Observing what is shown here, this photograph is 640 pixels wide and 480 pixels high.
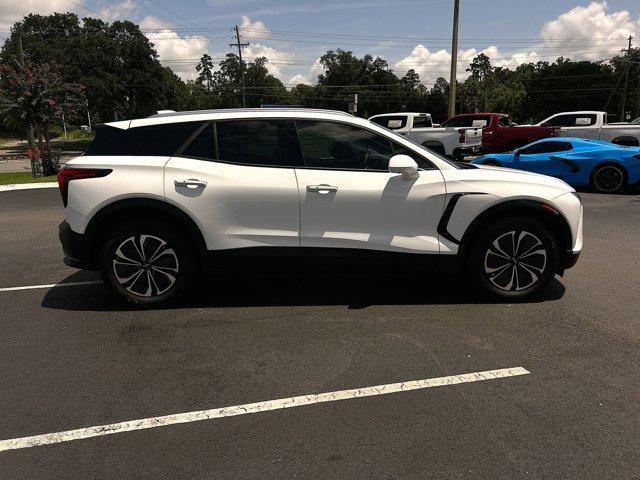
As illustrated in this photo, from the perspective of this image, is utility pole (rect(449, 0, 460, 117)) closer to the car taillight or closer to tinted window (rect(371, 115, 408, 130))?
tinted window (rect(371, 115, 408, 130))

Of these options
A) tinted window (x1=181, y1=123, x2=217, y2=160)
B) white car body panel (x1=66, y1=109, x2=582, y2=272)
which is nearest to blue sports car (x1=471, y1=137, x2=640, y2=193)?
white car body panel (x1=66, y1=109, x2=582, y2=272)

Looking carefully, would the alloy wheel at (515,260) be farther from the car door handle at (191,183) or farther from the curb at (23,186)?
the curb at (23,186)

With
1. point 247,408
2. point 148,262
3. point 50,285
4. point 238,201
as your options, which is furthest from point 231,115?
point 50,285

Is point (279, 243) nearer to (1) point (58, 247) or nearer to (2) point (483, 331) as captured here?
(2) point (483, 331)

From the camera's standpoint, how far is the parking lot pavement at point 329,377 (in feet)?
8.23

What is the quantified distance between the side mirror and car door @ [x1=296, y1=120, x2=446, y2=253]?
0.07m

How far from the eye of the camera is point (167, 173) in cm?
428

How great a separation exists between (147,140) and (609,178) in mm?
11009

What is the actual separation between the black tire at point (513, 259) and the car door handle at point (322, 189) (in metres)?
1.35

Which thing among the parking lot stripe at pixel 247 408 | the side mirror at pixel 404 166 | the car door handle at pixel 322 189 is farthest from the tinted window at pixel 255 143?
the parking lot stripe at pixel 247 408

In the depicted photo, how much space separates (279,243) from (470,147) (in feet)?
51.4

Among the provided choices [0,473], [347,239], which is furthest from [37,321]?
[347,239]

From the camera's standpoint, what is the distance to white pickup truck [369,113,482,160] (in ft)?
60.2

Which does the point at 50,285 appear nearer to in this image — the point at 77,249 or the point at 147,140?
the point at 77,249
